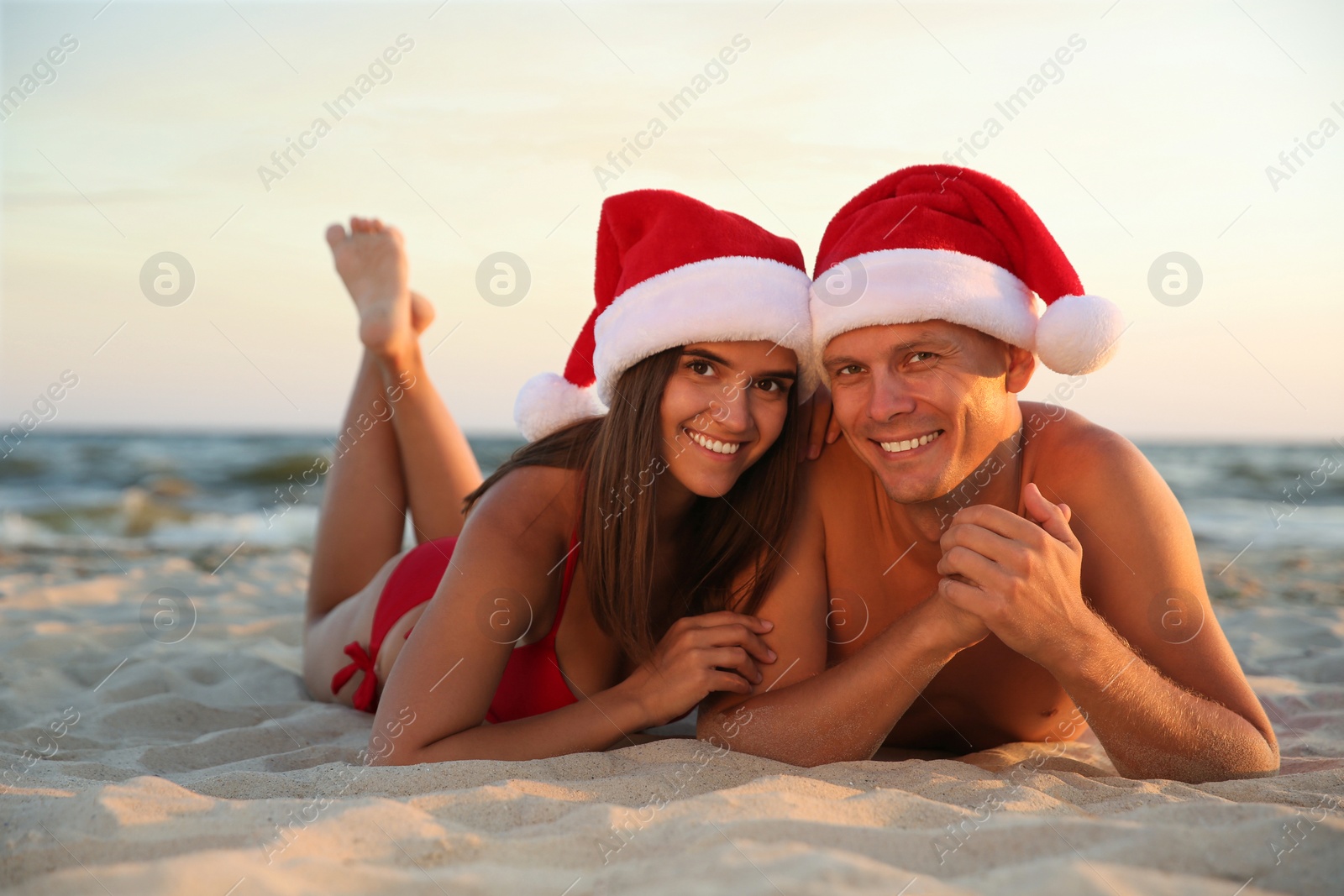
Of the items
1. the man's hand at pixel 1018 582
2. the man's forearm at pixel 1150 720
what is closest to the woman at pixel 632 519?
the man's hand at pixel 1018 582

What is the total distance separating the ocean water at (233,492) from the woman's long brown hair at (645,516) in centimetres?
631

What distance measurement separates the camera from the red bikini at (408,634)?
315 centimetres

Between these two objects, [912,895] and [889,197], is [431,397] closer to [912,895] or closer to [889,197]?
[889,197]

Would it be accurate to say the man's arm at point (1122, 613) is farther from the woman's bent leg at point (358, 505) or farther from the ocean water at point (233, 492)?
the ocean water at point (233, 492)

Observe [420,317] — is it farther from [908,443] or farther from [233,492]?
[233,492]

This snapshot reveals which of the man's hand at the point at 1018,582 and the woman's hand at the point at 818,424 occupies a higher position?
the woman's hand at the point at 818,424

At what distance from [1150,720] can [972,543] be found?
653 mm

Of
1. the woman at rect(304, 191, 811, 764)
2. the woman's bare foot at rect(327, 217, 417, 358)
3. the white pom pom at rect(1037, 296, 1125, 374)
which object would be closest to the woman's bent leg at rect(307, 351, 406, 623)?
the woman's bare foot at rect(327, 217, 417, 358)

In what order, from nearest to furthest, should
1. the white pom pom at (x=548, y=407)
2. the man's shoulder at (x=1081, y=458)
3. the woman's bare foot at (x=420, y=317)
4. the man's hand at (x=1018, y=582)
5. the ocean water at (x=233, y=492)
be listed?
the man's hand at (x=1018, y=582) → the man's shoulder at (x=1081, y=458) → the white pom pom at (x=548, y=407) → the woman's bare foot at (x=420, y=317) → the ocean water at (x=233, y=492)

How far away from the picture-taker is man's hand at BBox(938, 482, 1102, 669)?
233 centimetres

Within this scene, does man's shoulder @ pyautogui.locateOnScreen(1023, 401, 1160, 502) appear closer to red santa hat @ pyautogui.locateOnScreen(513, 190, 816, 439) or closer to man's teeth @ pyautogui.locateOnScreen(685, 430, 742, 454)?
red santa hat @ pyautogui.locateOnScreen(513, 190, 816, 439)

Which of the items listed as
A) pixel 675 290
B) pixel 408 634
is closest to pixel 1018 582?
pixel 675 290

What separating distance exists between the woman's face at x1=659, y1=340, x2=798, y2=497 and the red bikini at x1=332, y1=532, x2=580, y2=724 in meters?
0.46

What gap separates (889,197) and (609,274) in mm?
974
